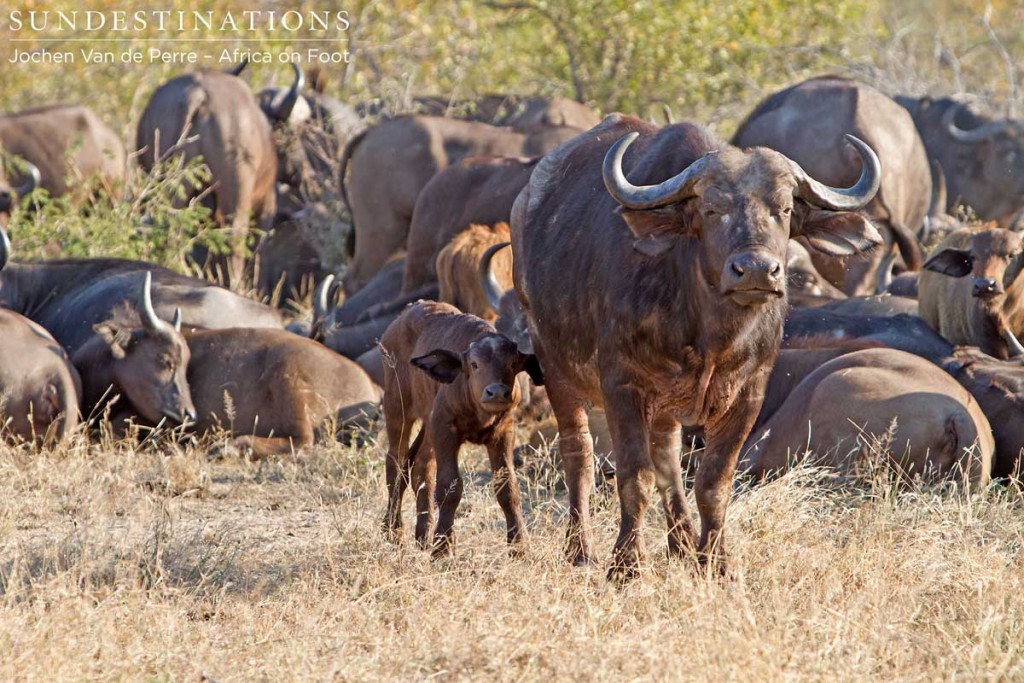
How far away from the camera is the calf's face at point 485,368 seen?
5.63 meters

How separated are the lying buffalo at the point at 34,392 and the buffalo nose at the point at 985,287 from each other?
486cm

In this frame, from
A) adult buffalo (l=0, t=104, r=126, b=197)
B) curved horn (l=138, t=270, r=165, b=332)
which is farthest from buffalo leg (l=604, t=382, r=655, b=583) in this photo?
adult buffalo (l=0, t=104, r=126, b=197)

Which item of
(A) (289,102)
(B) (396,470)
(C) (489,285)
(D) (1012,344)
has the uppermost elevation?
(C) (489,285)

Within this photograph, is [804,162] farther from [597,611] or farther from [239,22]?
[239,22]

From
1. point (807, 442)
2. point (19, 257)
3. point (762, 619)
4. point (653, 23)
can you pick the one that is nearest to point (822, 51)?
point (653, 23)

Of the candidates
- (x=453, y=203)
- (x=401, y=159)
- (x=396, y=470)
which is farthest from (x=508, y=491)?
(x=401, y=159)

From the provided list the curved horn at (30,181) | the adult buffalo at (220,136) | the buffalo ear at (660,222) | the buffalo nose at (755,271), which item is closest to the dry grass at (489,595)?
the buffalo nose at (755,271)

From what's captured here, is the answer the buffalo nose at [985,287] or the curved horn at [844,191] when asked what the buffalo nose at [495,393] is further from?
the buffalo nose at [985,287]

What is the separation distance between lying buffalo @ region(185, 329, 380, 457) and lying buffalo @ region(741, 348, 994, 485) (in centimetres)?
246

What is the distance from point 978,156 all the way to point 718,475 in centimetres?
1011

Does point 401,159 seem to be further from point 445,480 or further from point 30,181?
point 445,480

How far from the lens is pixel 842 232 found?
5.25 metres

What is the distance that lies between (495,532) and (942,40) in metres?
17.6

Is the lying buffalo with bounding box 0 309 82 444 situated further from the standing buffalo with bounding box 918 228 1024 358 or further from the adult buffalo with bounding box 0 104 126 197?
the standing buffalo with bounding box 918 228 1024 358
